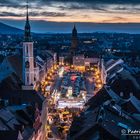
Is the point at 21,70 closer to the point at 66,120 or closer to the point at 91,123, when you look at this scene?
the point at 66,120

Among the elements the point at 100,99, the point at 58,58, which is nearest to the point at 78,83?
the point at 100,99

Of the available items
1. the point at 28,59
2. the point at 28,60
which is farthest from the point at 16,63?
the point at 28,60

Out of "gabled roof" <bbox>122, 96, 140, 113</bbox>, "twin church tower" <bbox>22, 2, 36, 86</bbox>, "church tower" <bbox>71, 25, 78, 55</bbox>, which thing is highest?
"gabled roof" <bbox>122, 96, 140, 113</bbox>

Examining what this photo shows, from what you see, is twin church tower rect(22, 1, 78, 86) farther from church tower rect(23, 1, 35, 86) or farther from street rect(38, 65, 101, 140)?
street rect(38, 65, 101, 140)

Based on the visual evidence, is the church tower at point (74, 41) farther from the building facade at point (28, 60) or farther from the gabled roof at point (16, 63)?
the building facade at point (28, 60)

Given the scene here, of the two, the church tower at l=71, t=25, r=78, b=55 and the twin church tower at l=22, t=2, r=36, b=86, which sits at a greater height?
the twin church tower at l=22, t=2, r=36, b=86

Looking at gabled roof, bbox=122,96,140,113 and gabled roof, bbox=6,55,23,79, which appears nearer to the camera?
gabled roof, bbox=122,96,140,113

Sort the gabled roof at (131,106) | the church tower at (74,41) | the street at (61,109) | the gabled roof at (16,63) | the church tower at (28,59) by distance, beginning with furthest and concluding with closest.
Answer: the church tower at (74,41) < the gabled roof at (16,63) < the church tower at (28,59) < the street at (61,109) < the gabled roof at (131,106)

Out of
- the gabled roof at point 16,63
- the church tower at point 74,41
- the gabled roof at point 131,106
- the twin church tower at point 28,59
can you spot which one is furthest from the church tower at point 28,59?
the church tower at point 74,41

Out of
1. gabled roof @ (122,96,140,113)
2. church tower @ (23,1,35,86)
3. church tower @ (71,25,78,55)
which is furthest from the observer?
church tower @ (71,25,78,55)

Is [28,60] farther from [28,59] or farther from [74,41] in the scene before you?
[74,41]

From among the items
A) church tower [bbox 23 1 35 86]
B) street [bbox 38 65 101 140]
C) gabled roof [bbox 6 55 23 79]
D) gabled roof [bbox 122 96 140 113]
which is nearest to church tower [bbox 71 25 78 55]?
street [bbox 38 65 101 140]

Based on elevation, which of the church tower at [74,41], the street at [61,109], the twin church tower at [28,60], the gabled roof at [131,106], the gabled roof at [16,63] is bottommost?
the church tower at [74,41]
